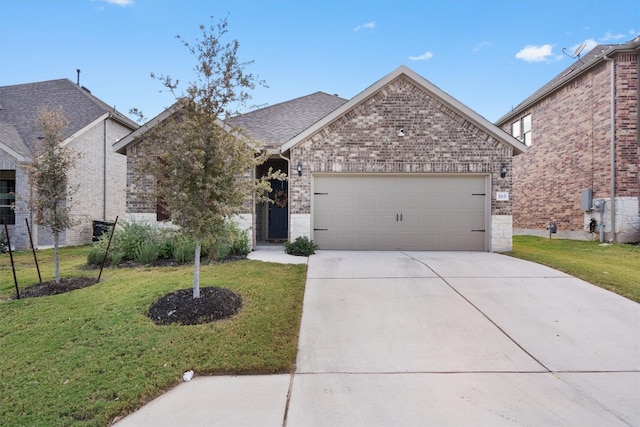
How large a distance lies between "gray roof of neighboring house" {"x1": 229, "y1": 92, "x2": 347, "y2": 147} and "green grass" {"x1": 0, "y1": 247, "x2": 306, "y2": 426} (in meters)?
6.00

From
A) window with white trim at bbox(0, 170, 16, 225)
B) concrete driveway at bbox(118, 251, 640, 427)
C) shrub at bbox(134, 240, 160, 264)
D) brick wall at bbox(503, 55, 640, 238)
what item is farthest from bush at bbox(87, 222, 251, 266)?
brick wall at bbox(503, 55, 640, 238)

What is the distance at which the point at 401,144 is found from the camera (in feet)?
31.6

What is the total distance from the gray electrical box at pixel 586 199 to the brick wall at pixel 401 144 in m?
5.21

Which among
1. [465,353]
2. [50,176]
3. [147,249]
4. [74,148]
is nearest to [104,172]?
[74,148]

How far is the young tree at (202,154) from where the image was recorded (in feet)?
14.4

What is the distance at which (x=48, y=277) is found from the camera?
687cm

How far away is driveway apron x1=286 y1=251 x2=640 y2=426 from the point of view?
8.63ft

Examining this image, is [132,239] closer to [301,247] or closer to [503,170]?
[301,247]

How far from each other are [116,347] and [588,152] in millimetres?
15902

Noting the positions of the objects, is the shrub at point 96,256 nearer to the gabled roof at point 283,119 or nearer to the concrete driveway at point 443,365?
the gabled roof at point 283,119

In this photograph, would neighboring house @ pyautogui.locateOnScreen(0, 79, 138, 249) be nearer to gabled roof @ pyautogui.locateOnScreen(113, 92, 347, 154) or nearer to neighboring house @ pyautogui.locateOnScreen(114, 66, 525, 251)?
gabled roof @ pyautogui.locateOnScreen(113, 92, 347, 154)

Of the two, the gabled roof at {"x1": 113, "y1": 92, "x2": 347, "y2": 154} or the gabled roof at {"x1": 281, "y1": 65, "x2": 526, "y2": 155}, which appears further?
the gabled roof at {"x1": 113, "y1": 92, "x2": 347, "y2": 154}

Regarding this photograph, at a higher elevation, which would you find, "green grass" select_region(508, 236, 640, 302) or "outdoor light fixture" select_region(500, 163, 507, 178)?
"outdoor light fixture" select_region(500, 163, 507, 178)

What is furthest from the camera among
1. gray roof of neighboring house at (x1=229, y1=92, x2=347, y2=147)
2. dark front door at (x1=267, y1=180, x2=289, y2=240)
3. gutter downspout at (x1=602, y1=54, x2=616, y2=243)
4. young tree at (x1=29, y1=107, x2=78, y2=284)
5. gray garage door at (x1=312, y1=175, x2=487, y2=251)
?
dark front door at (x1=267, y1=180, x2=289, y2=240)
